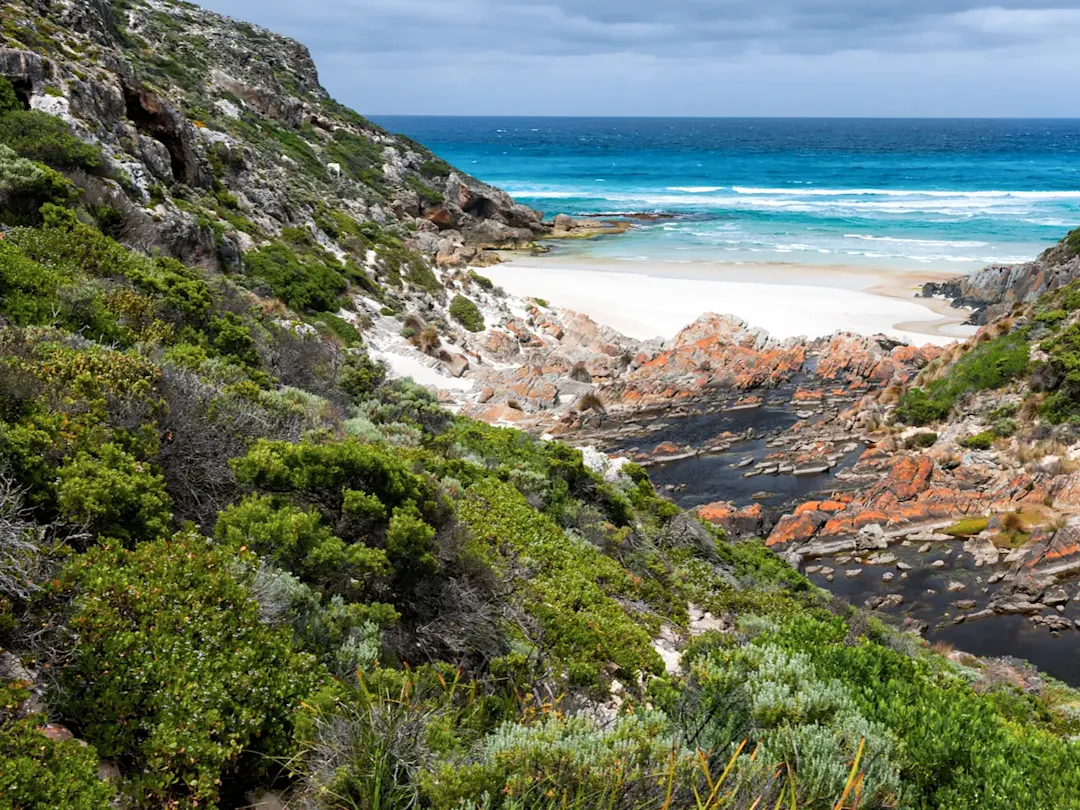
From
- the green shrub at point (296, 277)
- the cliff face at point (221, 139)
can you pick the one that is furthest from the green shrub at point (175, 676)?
the green shrub at point (296, 277)

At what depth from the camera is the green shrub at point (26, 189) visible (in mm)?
11102

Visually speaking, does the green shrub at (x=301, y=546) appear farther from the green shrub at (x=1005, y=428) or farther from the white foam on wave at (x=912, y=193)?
the white foam on wave at (x=912, y=193)

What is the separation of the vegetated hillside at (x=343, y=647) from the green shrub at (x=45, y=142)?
5.77 metres

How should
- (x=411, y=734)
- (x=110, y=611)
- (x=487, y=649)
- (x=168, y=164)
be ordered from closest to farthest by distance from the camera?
(x=411, y=734) < (x=110, y=611) < (x=487, y=649) < (x=168, y=164)

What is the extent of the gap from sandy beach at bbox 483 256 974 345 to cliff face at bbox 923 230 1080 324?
1179mm

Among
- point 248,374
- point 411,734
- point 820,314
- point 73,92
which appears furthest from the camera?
point 820,314

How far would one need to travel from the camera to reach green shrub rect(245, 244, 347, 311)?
21.4 meters

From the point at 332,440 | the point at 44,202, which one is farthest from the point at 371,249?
the point at 332,440

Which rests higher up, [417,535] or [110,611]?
[110,611]

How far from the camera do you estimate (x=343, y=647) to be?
14.6ft

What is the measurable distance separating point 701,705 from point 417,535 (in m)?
2.57

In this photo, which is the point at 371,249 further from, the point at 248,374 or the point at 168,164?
the point at 248,374

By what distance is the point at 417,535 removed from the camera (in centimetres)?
Result: 586

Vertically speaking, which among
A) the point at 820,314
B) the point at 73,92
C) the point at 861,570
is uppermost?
the point at 73,92
